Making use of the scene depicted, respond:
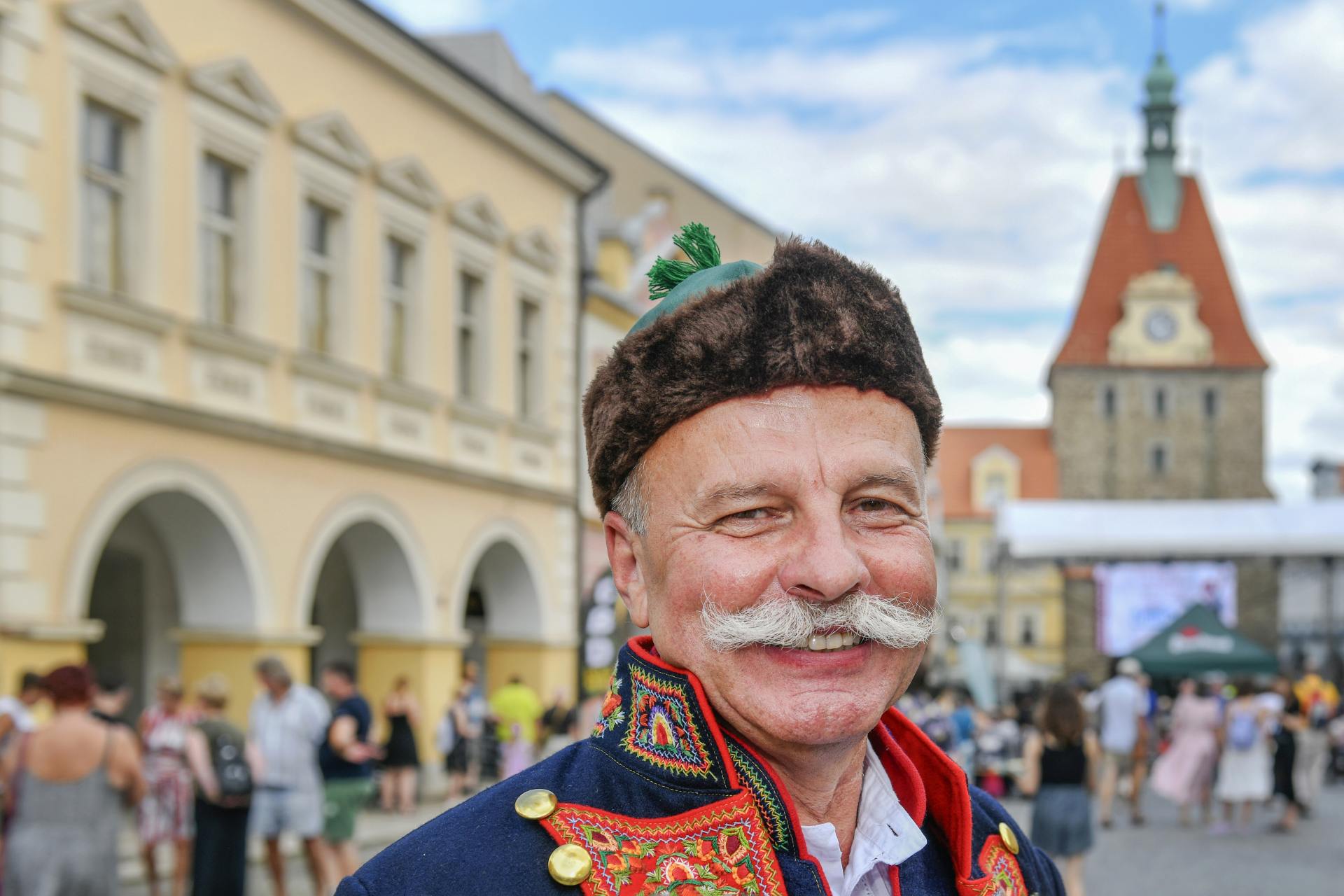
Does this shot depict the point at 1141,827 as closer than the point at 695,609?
No

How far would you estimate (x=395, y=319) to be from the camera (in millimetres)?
17781

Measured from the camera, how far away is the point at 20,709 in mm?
9367

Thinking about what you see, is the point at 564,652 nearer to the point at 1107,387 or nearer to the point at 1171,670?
the point at 1171,670

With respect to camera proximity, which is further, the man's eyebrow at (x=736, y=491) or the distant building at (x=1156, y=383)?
the distant building at (x=1156, y=383)

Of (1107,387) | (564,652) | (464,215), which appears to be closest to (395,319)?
(464,215)

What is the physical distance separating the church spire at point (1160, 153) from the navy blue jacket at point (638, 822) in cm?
7493

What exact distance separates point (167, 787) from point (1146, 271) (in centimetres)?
6709

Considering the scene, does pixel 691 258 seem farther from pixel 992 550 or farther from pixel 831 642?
pixel 992 550

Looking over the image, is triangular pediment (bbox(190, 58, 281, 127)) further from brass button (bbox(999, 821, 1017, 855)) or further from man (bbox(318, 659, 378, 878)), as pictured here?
brass button (bbox(999, 821, 1017, 855))

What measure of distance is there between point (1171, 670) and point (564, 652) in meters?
8.71

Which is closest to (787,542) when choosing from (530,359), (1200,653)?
(530,359)

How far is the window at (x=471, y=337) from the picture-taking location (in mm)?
19375

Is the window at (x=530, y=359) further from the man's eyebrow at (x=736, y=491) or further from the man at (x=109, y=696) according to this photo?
the man's eyebrow at (x=736, y=491)

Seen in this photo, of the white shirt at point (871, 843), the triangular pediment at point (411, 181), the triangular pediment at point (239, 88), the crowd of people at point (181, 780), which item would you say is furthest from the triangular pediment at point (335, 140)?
the white shirt at point (871, 843)
